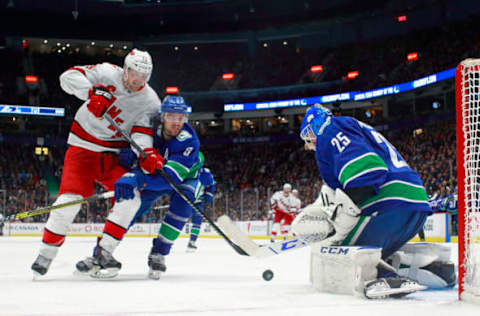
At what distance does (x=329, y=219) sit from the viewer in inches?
113

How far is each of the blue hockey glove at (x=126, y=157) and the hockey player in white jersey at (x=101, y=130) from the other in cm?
3

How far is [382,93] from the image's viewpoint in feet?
66.5

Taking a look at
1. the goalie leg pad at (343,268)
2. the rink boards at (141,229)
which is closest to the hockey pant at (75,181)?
the goalie leg pad at (343,268)

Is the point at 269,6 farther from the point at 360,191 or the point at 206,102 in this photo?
the point at 360,191

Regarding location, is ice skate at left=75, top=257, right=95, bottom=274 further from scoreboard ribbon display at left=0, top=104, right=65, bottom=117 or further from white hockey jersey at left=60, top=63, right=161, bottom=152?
scoreboard ribbon display at left=0, top=104, right=65, bottom=117

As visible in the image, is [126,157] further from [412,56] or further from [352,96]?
[352,96]

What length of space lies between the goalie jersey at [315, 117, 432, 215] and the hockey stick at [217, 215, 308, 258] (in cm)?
44

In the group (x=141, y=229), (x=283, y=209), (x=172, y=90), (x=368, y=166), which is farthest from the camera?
(x=172, y=90)

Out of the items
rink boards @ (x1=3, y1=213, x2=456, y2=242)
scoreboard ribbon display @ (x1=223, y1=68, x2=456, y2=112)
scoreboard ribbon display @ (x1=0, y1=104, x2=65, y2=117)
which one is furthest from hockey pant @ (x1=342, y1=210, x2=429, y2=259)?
scoreboard ribbon display @ (x1=0, y1=104, x2=65, y2=117)

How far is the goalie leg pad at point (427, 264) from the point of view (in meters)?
3.01

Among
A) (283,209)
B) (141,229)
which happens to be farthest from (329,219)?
(141,229)

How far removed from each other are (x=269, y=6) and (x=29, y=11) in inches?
412

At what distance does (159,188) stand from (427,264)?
1.82 m

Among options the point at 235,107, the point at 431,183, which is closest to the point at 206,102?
the point at 235,107
